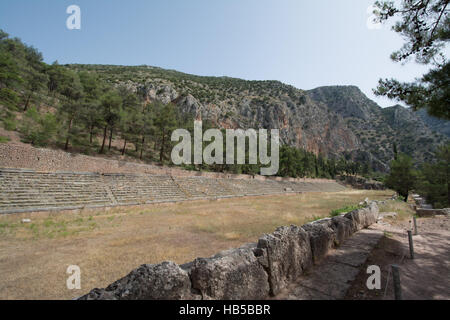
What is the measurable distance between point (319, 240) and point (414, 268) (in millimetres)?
2307

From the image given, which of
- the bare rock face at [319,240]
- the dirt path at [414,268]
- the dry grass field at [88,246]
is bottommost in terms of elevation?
the dry grass field at [88,246]

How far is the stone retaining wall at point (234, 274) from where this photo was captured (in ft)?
6.96

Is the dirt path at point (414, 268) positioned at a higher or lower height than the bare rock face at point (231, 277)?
lower

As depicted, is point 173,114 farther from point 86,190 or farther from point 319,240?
point 319,240

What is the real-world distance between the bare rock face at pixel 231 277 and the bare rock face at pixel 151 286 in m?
0.19

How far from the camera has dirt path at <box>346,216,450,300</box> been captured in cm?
330

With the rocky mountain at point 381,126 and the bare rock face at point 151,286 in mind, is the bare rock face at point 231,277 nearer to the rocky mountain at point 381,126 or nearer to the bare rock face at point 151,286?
the bare rock face at point 151,286

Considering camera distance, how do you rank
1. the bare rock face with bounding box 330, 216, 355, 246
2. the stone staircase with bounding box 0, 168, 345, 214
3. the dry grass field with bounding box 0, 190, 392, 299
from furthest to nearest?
the stone staircase with bounding box 0, 168, 345, 214, the bare rock face with bounding box 330, 216, 355, 246, the dry grass field with bounding box 0, 190, 392, 299

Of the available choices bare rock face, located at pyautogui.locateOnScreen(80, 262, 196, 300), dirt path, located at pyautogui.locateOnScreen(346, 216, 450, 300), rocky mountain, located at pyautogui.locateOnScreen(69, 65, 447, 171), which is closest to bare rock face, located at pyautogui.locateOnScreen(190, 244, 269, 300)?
bare rock face, located at pyautogui.locateOnScreen(80, 262, 196, 300)

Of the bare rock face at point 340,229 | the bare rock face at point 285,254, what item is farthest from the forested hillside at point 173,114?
the bare rock face at point 340,229

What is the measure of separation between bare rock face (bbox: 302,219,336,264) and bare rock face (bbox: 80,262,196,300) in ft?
10.8

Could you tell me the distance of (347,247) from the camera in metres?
5.52

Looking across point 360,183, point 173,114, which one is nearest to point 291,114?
point 360,183

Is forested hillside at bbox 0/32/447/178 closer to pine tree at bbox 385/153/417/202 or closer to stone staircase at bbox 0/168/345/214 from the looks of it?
stone staircase at bbox 0/168/345/214
